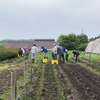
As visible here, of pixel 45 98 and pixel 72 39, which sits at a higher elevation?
pixel 72 39

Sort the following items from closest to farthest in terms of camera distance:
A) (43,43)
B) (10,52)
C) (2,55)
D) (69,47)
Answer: (2,55) → (10,52) → (43,43) → (69,47)

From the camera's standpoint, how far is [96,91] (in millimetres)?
3516

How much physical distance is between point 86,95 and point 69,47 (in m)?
44.4

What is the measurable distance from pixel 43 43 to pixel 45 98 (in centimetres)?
3430

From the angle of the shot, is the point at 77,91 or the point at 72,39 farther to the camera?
the point at 72,39

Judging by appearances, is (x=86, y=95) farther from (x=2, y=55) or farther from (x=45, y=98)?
(x=2, y=55)

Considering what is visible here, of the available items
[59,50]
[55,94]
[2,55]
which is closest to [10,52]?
[2,55]

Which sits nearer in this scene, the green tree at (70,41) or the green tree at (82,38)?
the green tree at (70,41)

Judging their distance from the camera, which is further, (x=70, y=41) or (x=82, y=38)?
(x=82, y=38)

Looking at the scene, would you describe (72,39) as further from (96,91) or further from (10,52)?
(96,91)

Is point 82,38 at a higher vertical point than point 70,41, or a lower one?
higher

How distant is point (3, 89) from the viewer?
359 cm

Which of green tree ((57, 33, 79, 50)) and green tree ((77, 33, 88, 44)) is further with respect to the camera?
green tree ((77, 33, 88, 44))

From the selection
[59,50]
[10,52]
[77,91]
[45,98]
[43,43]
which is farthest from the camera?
A: [43,43]
